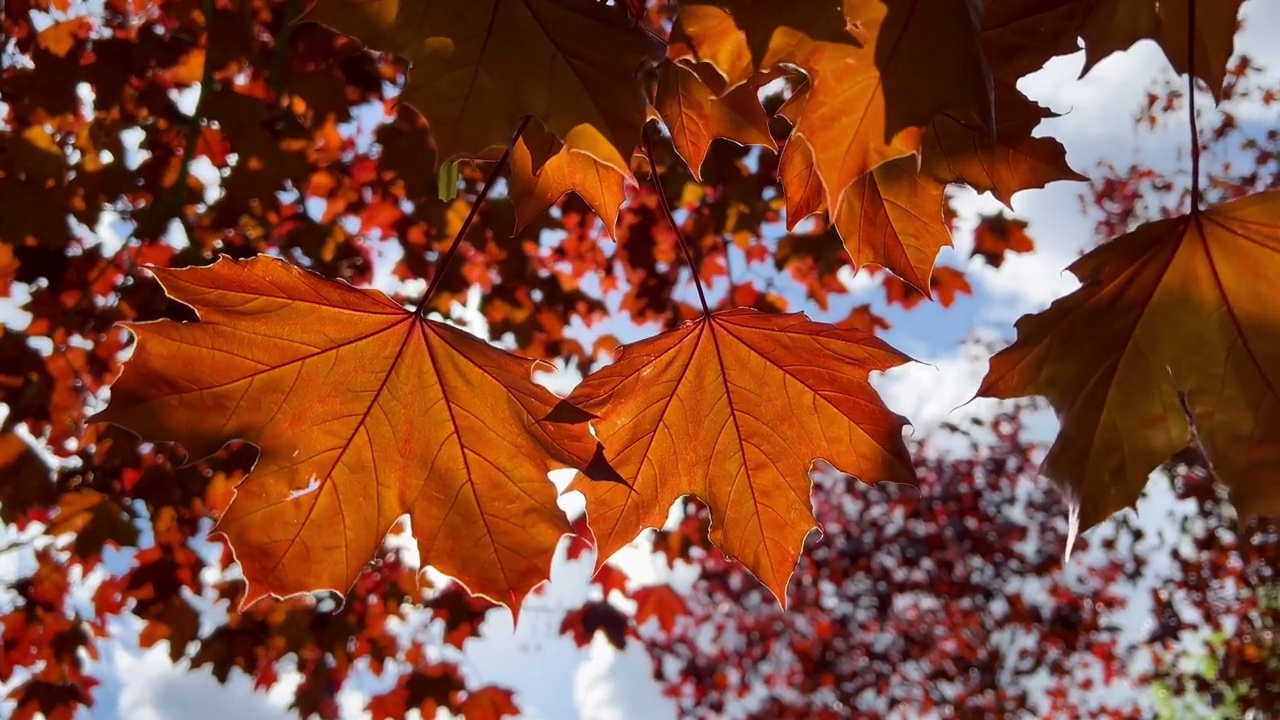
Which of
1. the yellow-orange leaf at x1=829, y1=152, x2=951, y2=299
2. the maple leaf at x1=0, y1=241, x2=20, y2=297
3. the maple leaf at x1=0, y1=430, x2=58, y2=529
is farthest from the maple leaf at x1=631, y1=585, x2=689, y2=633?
the yellow-orange leaf at x1=829, y1=152, x2=951, y2=299

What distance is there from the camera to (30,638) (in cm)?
436

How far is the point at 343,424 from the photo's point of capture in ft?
4.05

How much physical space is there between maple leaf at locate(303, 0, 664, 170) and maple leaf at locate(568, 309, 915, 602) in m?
0.38

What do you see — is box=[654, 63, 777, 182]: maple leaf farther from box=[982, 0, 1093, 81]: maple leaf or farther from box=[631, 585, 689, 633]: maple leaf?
box=[631, 585, 689, 633]: maple leaf

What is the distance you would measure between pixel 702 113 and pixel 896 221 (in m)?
0.31

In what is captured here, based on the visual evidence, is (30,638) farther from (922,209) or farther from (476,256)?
(922,209)

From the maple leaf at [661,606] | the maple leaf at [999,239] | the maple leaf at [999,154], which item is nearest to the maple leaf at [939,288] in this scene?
the maple leaf at [999,239]

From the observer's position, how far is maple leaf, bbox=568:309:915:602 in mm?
1226

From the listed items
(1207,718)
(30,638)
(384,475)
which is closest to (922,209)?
(384,475)

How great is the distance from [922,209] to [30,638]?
16.1 ft

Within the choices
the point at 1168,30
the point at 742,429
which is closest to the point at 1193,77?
the point at 1168,30

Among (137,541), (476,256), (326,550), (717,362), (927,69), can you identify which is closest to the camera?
(927,69)

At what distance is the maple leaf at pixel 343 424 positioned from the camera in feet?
3.75

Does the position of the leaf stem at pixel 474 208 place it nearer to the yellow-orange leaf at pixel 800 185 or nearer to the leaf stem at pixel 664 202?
the leaf stem at pixel 664 202
